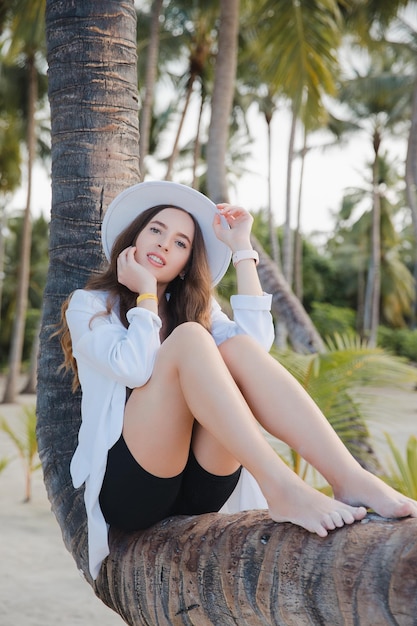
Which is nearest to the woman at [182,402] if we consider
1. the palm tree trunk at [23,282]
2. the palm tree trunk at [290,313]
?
the palm tree trunk at [290,313]

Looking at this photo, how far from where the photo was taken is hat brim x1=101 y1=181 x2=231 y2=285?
2.78 metres

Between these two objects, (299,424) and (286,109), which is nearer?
(299,424)

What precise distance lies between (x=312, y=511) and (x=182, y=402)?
536mm

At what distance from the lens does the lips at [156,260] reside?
2.70 meters

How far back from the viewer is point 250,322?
8.69 feet

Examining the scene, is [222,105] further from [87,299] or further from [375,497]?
[375,497]

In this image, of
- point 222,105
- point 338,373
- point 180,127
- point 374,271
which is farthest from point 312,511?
point 374,271

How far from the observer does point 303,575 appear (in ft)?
5.92

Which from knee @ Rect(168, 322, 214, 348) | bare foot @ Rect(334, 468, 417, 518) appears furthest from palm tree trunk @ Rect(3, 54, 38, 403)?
bare foot @ Rect(334, 468, 417, 518)

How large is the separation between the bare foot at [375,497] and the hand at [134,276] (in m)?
0.97

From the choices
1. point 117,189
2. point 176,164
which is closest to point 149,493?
point 117,189

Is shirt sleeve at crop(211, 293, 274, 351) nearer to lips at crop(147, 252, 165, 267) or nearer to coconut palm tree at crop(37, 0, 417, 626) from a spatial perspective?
lips at crop(147, 252, 165, 267)

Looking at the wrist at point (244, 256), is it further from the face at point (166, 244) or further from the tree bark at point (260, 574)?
the tree bark at point (260, 574)

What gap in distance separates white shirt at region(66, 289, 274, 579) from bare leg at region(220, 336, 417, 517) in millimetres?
283
